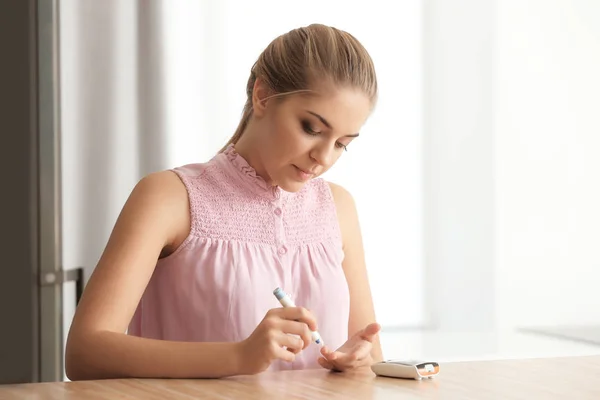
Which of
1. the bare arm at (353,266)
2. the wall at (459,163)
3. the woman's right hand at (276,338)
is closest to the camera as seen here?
the woman's right hand at (276,338)

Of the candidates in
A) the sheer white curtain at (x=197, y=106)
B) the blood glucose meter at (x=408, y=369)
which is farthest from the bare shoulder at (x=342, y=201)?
the sheer white curtain at (x=197, y=106)

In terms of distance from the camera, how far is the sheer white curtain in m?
2.65

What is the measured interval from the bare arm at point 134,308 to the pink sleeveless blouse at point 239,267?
0.17 feet

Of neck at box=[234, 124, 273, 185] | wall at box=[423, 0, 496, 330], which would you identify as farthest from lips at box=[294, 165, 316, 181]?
wall at box=[423, 0, 496, 330]

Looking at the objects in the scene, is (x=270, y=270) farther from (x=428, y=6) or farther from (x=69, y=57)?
(x=428, y=6)

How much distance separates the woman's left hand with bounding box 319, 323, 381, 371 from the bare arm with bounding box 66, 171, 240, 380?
0.59 feet

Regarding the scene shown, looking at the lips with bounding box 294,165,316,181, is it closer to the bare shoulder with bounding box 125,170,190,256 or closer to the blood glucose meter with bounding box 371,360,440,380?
the bare shoulder with bounding box 125,170,190,256

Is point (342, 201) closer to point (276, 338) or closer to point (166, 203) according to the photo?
point (166, 203)

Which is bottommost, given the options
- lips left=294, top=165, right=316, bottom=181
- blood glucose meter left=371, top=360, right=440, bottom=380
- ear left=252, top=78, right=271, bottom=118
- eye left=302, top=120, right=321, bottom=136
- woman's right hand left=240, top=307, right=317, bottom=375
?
blood glucose meter left=371, top=360, right=440, bottom=380

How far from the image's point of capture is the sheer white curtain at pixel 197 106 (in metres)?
2.65

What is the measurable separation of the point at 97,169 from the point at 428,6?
1.29 meters

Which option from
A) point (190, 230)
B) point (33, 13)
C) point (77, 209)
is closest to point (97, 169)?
point (77, 209)

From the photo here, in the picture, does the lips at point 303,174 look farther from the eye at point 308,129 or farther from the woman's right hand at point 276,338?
the woman's right hand at point 276,338

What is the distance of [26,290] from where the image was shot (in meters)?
2.06
